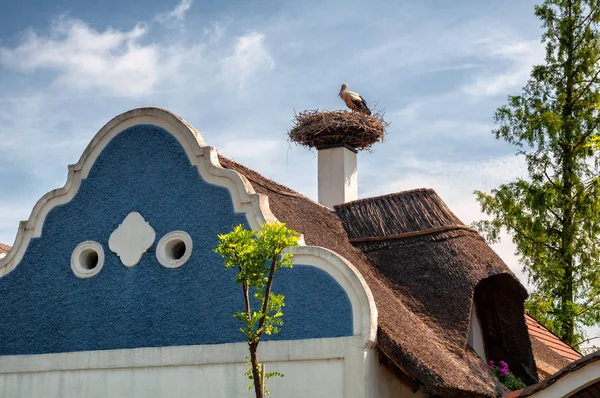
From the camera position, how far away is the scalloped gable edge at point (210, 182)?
10445 mm

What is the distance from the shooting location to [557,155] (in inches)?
853

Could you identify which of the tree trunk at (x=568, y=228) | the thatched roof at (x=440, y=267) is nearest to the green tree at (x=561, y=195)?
the tree trunk at (x=568, y=228)

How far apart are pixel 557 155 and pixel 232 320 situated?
1272 centimetres

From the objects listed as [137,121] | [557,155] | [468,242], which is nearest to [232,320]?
[137,121]

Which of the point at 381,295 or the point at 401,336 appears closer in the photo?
the point at 401,336

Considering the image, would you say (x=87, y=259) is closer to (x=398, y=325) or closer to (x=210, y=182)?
(x=210, y=182)

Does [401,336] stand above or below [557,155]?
below

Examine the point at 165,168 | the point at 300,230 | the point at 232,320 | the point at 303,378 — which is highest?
the point at 165,168

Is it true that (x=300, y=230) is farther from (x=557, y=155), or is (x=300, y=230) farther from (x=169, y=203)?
(x=557, y=155)

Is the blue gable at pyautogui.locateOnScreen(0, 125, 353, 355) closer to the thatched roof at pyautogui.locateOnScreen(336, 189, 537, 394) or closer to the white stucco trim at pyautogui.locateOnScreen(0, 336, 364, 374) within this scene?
the white stucco trim at pyautogui.locateOnScreen(0, 336, 364, 374)

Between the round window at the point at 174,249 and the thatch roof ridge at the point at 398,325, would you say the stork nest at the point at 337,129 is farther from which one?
the round window at the point at 174,249

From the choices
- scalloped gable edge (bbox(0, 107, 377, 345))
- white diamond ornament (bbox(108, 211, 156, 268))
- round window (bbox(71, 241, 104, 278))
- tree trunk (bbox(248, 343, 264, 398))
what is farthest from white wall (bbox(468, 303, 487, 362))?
tree trunk (bbox(248, 343, 264, 398))

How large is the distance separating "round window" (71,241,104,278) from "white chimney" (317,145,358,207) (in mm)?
4999

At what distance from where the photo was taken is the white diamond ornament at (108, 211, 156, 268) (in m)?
12.0
